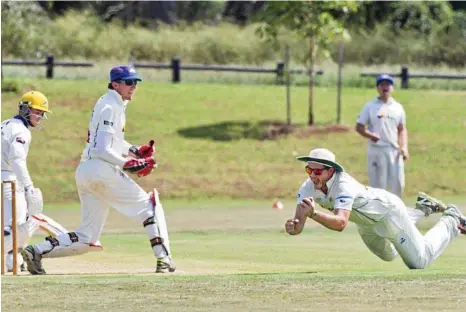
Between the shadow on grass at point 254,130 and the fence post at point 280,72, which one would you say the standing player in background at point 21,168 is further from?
the fence post at point 280,72

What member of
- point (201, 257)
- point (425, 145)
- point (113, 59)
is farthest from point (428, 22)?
point (201, 257)

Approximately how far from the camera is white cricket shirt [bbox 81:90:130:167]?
12.2 metres

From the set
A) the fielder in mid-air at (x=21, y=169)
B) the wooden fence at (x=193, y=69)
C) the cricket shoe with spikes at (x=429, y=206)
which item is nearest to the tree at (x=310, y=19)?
the wooden fence at (x=193, y=69)

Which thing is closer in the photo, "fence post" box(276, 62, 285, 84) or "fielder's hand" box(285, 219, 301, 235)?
"fielder's hand" box(285, 219, 301, 235)

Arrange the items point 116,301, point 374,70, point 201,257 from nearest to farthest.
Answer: point 116,301
point 201,257
point 374,70

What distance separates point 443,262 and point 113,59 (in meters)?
29.5

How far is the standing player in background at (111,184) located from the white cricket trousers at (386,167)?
21.7ft

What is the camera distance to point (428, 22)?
48.8 meters

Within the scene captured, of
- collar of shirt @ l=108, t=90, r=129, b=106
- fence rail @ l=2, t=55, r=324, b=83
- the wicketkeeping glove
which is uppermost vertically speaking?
collar of shirt @ l=108, t=90, r=129, b=106

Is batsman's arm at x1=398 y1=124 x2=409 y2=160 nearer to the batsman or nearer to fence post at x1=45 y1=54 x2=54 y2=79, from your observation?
the batsman

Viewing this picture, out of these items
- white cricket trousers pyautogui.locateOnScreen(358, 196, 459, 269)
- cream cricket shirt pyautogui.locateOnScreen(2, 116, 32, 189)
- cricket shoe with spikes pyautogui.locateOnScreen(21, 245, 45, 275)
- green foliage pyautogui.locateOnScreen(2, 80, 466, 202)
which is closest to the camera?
white cricket trousers pyautogui.locateOnScreen(358, 196, 459, 269)

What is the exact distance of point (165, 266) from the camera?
12234 mm

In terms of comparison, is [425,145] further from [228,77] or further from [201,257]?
[201,257]

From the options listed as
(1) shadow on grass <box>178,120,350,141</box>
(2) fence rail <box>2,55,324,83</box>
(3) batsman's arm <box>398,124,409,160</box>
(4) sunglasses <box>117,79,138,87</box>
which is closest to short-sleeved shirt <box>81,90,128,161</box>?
(4) sunglasses <box>117,79,138,87</box>
